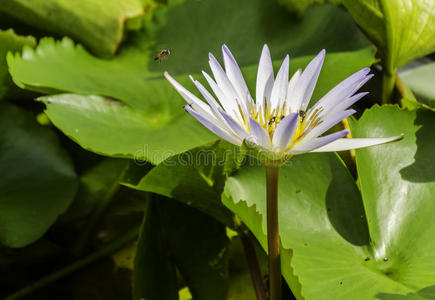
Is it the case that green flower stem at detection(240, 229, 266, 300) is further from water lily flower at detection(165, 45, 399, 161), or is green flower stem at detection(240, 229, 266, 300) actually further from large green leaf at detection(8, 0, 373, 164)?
water lily flower at detection(165, 45, 399, 161)

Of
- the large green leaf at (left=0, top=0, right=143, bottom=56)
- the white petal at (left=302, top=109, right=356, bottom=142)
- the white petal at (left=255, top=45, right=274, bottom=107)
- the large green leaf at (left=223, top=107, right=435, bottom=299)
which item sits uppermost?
the large green leaf at (left=0, top=0, right=143, bottom=56)

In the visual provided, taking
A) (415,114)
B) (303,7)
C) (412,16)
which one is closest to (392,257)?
(415,114)

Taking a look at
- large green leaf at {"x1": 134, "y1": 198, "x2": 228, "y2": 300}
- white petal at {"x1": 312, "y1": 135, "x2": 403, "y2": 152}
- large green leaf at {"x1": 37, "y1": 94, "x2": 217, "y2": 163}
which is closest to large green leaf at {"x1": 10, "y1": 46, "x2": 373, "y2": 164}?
large green leaf at {"x1": 37, "y1": 94, "x2": 217, "y2": 163}

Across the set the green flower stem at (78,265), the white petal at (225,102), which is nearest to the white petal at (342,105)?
the white petal at (225,102)

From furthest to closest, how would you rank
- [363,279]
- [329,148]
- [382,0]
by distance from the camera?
1. [382,0]
2. [363,279]
3. [329,148]

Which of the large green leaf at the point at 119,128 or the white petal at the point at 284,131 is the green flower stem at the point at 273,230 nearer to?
the white petal at the point at 284,131

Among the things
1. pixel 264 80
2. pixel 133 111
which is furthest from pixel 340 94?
pixel 133 111

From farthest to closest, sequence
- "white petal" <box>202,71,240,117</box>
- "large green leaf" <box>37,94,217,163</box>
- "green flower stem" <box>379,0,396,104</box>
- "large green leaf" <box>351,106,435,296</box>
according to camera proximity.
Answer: "green flower stem" <box>379,0,396,104</box>
"large green leaf" <box>37,94,217,163</box>
"large green leaf" <box>351,106,435,296</box>
"white petal" <box>202,71,240,117</box>

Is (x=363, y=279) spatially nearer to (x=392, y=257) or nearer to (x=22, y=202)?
(x=392, y=257)

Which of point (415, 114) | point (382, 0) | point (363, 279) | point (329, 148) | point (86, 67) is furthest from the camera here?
point (86, 67)
